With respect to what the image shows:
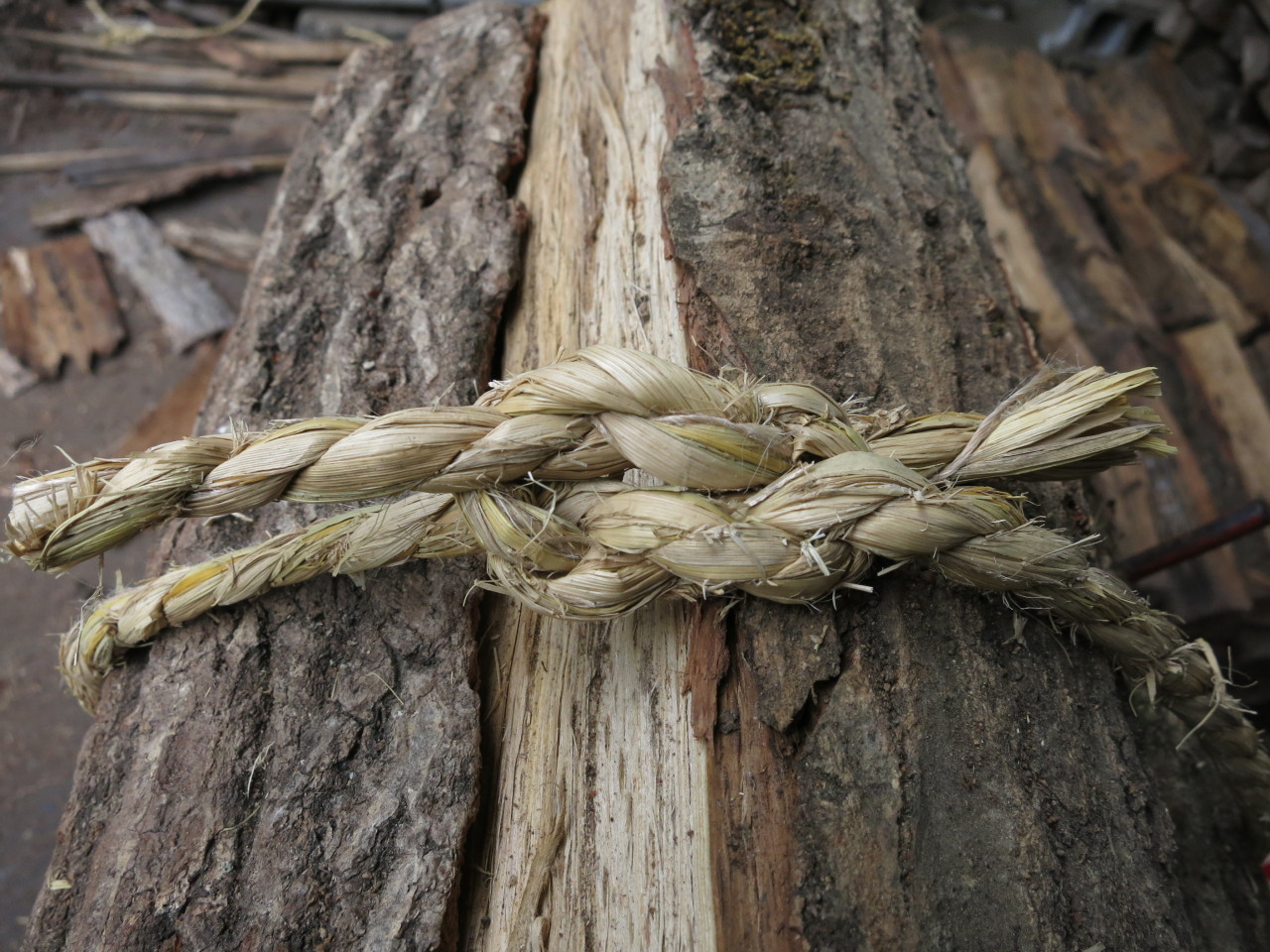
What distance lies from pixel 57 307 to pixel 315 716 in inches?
134

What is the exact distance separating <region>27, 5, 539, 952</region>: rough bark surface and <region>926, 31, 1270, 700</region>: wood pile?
4.48 ft

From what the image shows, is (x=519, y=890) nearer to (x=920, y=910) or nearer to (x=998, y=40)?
(x=920, y=910)

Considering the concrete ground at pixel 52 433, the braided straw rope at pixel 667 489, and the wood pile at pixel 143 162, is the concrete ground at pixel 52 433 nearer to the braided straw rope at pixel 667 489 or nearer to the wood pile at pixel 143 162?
the wood pile at pixel 143 162

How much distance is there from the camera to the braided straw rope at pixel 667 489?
37.1 inches

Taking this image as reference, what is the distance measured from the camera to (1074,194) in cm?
293

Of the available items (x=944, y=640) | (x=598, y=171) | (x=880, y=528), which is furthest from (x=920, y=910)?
(x=598, y=171)

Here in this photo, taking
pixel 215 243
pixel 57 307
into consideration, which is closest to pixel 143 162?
pixel 215 243

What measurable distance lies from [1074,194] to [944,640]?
100 inches

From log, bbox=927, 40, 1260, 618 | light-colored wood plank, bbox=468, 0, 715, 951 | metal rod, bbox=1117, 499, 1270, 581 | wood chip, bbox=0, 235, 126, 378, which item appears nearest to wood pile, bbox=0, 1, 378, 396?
wood chip, bbox=0, 235, 126, 378

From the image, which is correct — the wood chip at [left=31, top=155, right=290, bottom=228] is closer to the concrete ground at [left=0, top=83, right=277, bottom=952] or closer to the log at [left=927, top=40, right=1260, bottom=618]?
Result: the concrete ground at [left=0, top=83, right=277, bottom=952]

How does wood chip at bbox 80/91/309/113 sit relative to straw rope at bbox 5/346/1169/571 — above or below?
below

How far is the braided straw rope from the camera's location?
0.94m

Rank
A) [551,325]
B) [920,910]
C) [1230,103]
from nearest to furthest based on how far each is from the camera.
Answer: [920,910] → [551,325] → [1230,103]

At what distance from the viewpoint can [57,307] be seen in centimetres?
359
